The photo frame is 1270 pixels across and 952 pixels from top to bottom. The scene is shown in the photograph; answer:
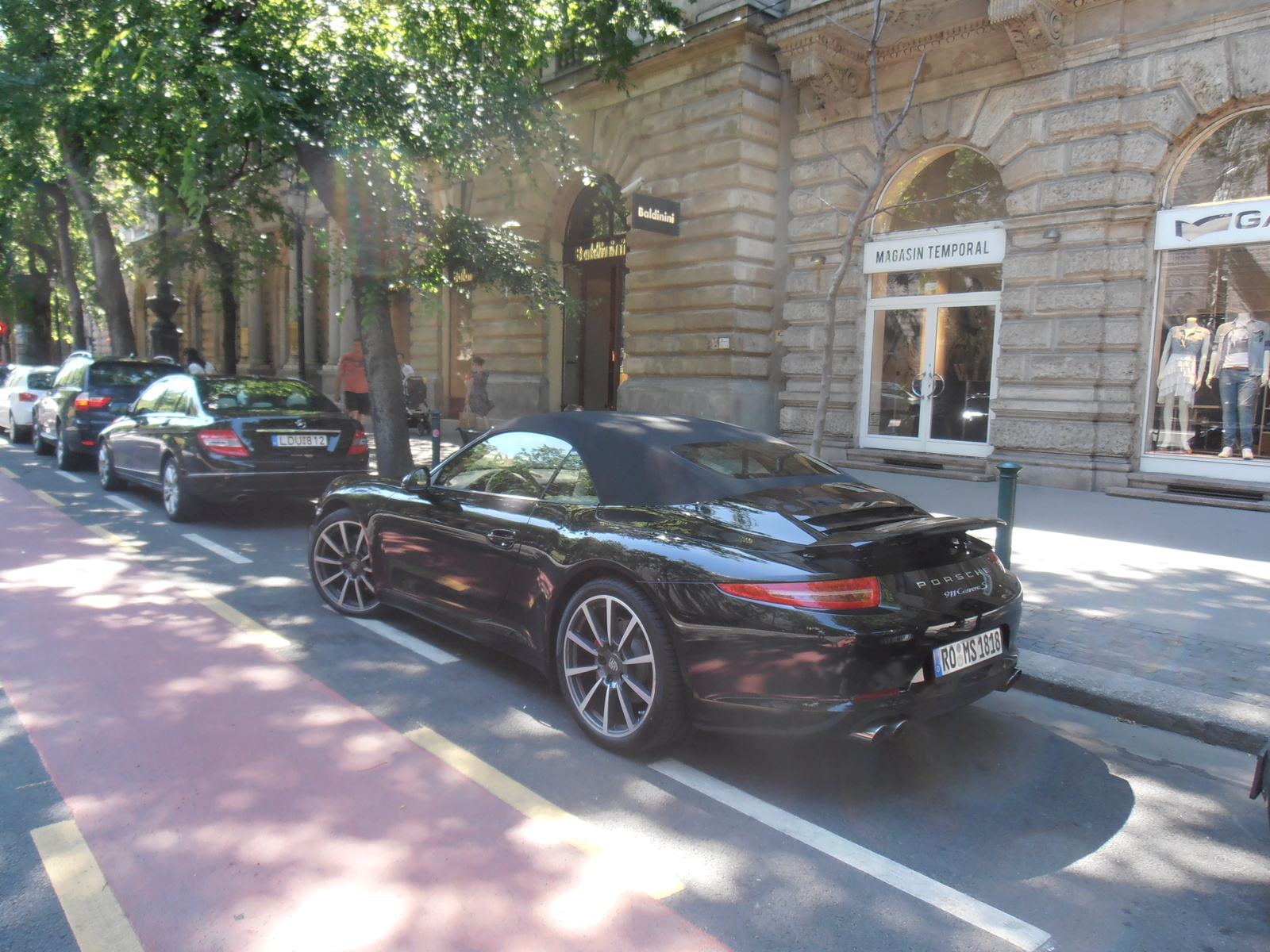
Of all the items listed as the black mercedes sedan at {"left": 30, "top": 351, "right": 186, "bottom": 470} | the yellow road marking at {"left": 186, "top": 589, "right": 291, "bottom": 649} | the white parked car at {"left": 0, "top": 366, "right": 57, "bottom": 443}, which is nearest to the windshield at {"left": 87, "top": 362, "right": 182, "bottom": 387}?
the black mercedes sedan at {"left": 30, "top": 351, "right": 186, "bottom": 470}

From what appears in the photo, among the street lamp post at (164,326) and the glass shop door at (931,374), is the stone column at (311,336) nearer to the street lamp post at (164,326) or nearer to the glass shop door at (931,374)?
the street lamp post at (164,326)

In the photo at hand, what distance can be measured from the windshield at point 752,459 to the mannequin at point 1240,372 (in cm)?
866

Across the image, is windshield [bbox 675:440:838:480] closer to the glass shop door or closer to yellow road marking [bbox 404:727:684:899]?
yellow road marking [bbox 404:727:684:899]

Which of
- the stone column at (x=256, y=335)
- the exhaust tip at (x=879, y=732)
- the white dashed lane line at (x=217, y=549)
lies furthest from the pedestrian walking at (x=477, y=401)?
the stone column at (x=256, y=335)

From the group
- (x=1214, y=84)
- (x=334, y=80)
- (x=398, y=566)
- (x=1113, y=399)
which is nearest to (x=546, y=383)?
(x=334, y=80)

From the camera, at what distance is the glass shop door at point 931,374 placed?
43.2 ft

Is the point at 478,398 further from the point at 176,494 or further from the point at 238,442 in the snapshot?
the point at 238,442

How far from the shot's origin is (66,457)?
1322 cm

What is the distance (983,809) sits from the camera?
11.3 ft

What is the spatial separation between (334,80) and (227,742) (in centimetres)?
941

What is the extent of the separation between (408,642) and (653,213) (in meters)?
11.2

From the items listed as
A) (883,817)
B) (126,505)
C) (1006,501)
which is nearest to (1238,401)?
(1006,501)

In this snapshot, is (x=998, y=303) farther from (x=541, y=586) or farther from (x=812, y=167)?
(x=541, y=586)

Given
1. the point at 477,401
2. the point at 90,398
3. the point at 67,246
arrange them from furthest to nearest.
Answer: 1. the point at 67,246
2. the point at 477,401
3. the point at 90,398
